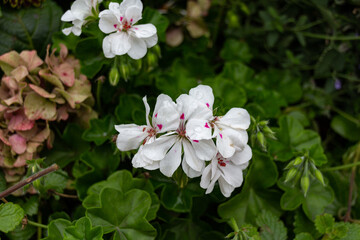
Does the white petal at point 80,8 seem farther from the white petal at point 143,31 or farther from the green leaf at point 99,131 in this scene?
the green leaf at point 99,131

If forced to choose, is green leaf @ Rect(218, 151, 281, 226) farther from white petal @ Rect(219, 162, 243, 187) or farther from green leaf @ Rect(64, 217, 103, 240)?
green leaf @ Rect(64, 217, 103, 240)

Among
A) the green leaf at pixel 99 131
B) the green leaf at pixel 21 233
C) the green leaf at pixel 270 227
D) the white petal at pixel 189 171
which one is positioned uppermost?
the white petal at pixel 189 171

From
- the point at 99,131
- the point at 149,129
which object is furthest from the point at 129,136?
the point at 99,131

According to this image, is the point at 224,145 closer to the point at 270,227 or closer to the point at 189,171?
the point at 189,171

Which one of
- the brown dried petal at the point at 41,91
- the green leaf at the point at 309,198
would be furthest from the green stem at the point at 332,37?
the brown dried petal at the point at 41,91

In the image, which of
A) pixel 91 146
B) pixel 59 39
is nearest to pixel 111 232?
pixel 91 146

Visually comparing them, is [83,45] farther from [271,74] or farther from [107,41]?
[271,74]
